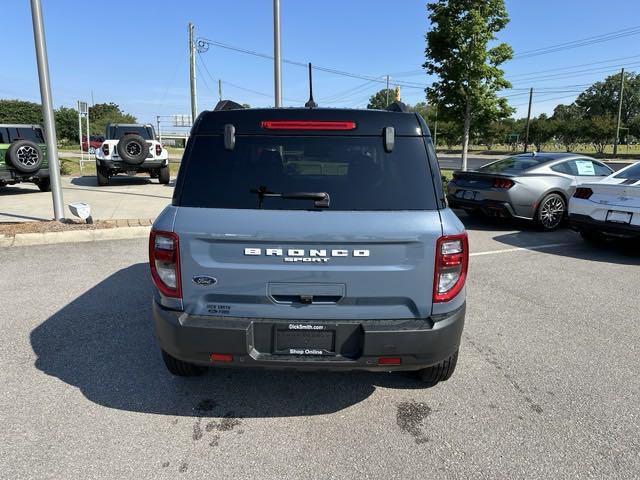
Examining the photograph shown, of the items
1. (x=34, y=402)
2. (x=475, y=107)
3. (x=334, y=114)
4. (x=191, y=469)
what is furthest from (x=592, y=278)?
(x=475, y=107)

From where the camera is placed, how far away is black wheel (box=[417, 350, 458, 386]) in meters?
3.08

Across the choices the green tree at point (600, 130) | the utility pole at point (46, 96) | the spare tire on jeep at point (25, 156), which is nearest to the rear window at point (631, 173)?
the utility pole at point (46, 96)

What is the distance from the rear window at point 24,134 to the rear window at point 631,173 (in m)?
13.7

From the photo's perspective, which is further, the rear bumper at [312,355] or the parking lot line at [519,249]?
the parking lot line at [519,249]

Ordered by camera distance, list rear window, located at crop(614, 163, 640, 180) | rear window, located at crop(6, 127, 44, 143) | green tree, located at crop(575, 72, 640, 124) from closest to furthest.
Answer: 1. rear window, located at crop(614, 163, 640, 180)
2. rear window, located at crop(6, 127, 44, 143)
3. green tree, located at crop(575, 72, 640, 124)

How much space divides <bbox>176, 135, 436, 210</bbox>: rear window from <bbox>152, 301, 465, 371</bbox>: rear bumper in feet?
2.12

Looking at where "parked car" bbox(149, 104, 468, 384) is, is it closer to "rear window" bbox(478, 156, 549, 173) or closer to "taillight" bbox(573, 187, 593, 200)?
"taillight" bbox(573, 187, 593, 200)

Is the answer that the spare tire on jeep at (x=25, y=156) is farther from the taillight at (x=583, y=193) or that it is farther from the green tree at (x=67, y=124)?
the green tree at (x=67, y=124)

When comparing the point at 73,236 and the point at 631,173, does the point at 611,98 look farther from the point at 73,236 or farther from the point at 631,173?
the point at 73,236

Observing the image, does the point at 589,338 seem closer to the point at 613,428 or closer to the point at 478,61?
the point at 613,428

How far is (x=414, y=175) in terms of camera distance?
106 inches

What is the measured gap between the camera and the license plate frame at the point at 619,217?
Result: 6741 mm

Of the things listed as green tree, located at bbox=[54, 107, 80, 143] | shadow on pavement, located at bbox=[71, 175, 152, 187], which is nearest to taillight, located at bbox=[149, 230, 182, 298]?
shadow on pavement, located at bbox=[71, 175, 152, 187]

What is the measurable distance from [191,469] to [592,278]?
5505 millimetres
